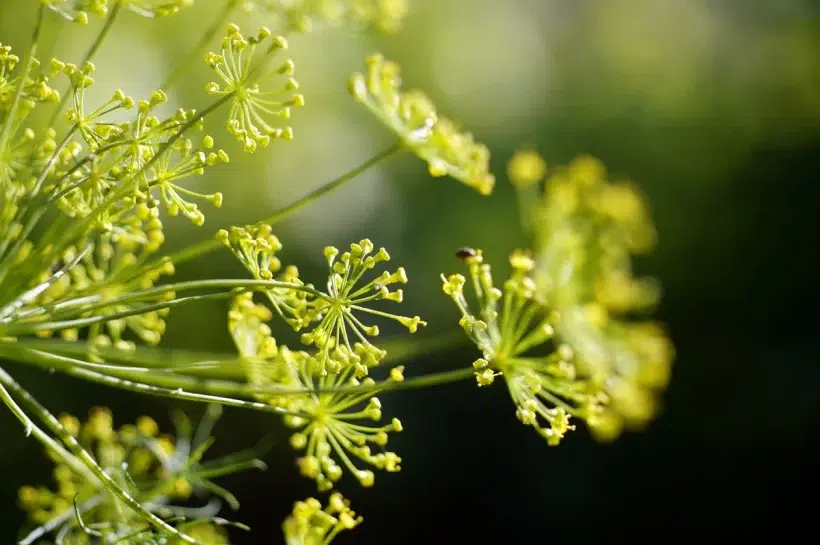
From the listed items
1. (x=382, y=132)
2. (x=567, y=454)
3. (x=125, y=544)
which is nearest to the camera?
(x=125, y=544)

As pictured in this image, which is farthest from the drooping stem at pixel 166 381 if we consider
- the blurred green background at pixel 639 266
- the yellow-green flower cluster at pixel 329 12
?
the blurred green background at pixel 639 266

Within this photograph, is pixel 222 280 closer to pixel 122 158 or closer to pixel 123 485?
pixel 122 158

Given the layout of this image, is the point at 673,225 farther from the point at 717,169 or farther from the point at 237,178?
the point at 237,178

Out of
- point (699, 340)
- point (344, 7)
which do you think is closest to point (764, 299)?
point (699, 340)

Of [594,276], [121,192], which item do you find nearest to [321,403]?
[121,192]

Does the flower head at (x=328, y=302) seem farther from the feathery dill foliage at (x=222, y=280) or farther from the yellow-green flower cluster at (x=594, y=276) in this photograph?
the yellow-green flower cluster at (x=594, y=276)
